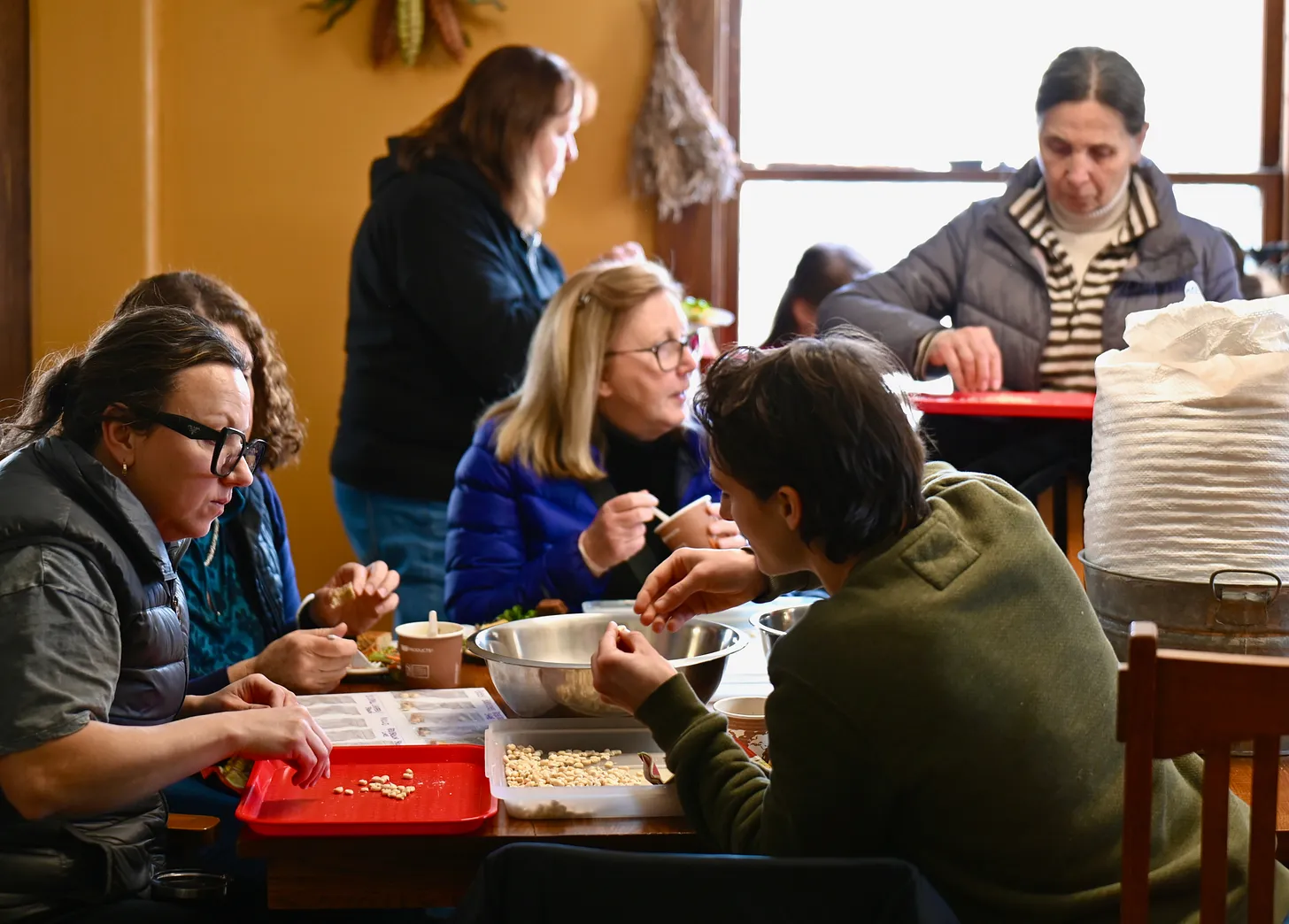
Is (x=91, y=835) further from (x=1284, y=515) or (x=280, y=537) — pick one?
(x=1284, y=515)

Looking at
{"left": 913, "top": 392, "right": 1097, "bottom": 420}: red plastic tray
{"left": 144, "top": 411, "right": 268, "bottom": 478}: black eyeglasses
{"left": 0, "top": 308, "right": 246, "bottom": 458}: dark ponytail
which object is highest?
{"left": 0, "top": 308, "right": 246, "bottom": 458}: dark ponytail

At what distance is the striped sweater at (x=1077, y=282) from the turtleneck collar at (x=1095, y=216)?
0.01 meters

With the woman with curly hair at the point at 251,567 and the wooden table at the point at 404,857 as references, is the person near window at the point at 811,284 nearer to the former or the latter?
the woman with curly hair at the point at 251,567

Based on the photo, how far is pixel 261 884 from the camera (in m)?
1.76

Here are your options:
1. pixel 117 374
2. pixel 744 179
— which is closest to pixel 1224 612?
pixel 117 374

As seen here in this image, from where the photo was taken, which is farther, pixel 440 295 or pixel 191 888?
pixel 440 295

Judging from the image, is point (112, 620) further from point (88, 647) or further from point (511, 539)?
point (511, 539)

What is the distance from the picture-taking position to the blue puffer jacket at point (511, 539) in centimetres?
254

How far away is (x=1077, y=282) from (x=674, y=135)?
1419mm

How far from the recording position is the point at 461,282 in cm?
313

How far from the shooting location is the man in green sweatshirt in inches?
48.9

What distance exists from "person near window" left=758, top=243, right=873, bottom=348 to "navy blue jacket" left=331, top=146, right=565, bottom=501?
730 millimetres

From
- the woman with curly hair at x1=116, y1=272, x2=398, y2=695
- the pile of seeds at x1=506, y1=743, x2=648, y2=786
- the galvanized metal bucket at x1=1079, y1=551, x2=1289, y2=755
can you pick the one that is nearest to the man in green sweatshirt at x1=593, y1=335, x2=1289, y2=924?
the pile of seeds at x1=506, y1=743, x2=648, y2=786

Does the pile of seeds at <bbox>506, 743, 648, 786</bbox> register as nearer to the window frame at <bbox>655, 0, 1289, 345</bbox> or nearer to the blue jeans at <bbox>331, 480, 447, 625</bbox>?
the blue jeans at <bbox>331, 480, 447, 625</bbox>
